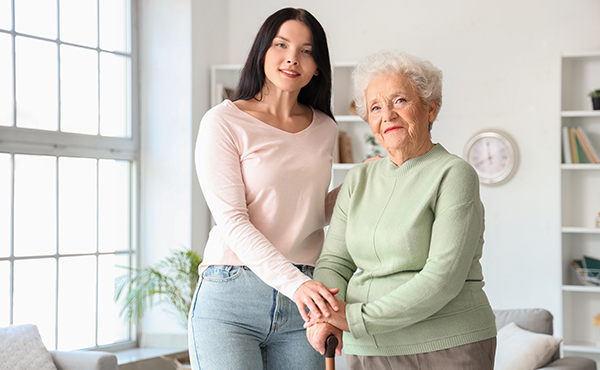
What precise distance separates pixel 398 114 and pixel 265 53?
428mm

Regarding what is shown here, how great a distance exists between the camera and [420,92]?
166 cm

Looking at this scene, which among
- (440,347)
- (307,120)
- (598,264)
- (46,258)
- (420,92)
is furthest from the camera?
(598,264)

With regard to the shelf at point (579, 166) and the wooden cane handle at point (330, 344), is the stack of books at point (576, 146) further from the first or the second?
the wooden cane handle at point (330, 344)

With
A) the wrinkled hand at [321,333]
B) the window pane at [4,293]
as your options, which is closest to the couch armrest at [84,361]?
the window pane at [4,293]

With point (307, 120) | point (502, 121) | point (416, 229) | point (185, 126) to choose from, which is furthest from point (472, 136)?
point (416, 229)

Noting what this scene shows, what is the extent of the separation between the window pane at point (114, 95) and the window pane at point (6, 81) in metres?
0.69

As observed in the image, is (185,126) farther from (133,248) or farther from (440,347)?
(440,347)

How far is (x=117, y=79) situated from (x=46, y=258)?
1355 millimetres

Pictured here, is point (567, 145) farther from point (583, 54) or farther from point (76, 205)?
point (76, 205)

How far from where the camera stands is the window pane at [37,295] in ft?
12.4

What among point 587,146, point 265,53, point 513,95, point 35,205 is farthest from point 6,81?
point 587,146

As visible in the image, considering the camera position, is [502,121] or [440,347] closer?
[440,347]

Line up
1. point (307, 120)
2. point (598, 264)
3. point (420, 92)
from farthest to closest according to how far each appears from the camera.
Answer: point (598, 264) → point (307, 120) → point (420, 92)

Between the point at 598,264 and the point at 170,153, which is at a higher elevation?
the point at 170,153
